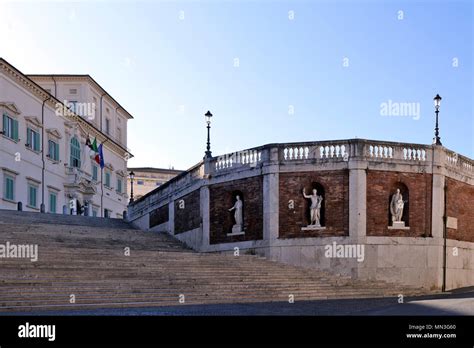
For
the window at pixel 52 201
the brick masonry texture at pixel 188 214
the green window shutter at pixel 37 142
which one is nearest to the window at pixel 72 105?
the green window shutter at pixel 37 142

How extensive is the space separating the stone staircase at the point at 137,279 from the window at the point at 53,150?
71.7ft

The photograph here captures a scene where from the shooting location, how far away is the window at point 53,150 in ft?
155

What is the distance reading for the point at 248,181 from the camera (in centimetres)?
2556

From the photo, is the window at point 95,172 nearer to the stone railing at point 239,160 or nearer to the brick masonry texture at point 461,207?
the stone railing at point 239,160

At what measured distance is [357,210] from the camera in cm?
2347

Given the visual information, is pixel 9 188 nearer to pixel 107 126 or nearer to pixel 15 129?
pixel 15 129

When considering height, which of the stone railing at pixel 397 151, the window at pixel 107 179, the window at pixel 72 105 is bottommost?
the window at pixel 107 179

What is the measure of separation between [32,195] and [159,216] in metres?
13.9

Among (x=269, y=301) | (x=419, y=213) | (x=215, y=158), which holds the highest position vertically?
(x=215, y=158)

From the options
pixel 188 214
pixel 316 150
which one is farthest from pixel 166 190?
pixel 316 150
